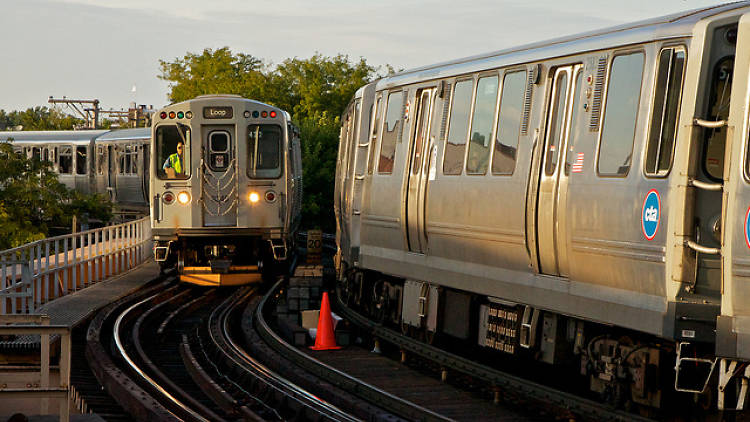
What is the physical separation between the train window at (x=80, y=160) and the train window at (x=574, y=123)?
33.8 m

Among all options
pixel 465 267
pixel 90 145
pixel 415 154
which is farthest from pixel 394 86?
pixel 90 145

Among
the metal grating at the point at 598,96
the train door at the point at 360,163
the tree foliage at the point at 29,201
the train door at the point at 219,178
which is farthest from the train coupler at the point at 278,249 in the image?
the metal grating at the point at 598,96

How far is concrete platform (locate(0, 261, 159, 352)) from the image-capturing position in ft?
46.7

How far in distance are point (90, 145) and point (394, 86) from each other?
93.1 feet

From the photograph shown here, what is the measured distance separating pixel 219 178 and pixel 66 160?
22081 millimetres

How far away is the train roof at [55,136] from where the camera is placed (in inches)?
1671

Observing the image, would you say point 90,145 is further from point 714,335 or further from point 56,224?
point 714,335

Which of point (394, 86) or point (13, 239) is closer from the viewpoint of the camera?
point (394, 86)

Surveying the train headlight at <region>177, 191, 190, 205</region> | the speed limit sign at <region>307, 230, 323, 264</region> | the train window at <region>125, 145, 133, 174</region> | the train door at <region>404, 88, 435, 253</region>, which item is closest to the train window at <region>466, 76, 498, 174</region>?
the train door at <region>404, 88, 435, 253</region>

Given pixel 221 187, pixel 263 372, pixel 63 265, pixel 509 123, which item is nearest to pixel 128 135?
pixel 221 187

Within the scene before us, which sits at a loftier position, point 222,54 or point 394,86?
point 222,54

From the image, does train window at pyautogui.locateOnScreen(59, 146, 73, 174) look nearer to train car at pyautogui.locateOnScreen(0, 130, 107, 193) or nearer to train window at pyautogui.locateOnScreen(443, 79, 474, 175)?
train car at pyautogui.locateOnScreen(0, 130, 107, 193)

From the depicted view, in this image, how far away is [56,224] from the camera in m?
35.8

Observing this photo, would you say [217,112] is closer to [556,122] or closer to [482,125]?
[482,125]
